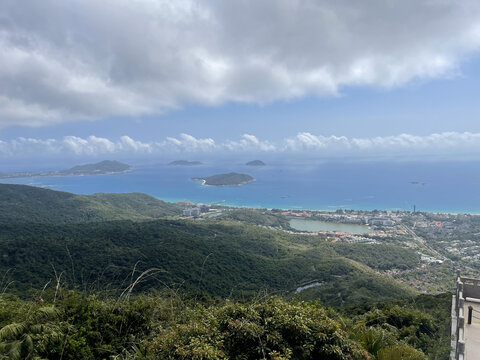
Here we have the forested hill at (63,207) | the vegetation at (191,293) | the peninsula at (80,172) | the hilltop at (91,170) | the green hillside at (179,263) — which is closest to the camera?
the vegetation at (191,293)

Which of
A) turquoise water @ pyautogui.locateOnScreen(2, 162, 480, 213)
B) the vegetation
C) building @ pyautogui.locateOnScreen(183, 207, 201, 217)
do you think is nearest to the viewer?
the vegetation

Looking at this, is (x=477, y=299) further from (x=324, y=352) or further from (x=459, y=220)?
Answer: (x=459, y=220)

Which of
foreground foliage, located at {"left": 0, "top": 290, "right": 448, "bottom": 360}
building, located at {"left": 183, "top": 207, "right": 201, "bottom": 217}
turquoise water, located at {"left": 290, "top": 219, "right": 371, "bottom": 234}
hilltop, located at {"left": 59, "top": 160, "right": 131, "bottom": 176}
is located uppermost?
hilltop, located at {"left": 59, "top": 160, "right": 131, "bottom": 176}

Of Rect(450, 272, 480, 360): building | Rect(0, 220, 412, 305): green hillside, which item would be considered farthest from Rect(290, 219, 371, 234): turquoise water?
Rect(450, 272, 480, 360): building

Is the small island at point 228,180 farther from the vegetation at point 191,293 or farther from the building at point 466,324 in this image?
the building at point 466,324

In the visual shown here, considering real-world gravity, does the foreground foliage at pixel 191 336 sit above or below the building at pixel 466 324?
Answer: above

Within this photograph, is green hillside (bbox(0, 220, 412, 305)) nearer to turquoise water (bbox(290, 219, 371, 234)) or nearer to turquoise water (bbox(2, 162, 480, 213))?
turquoise water (bbox(290, 219, 371, 234))

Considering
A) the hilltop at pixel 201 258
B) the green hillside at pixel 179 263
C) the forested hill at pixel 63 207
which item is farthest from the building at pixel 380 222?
the forested hill at pixel 63 207

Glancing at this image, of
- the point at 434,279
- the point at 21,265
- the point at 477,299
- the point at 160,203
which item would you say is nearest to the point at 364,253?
the point at 434,279

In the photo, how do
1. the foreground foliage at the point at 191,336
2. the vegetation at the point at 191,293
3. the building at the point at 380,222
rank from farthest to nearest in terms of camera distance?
the building at the point at 380,222, the vegetation at the point at 191,293, the foreground foliage at the point at 191,336
